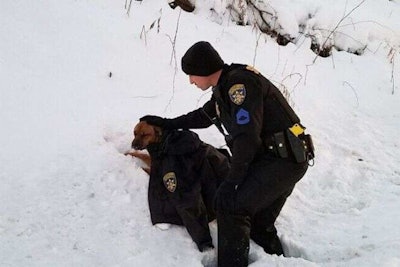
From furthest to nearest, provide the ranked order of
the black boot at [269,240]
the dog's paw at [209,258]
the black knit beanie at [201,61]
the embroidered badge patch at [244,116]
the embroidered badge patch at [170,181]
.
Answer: the embroidered badge patch at [170,181]
the black boot at [269,240]
the dog's paw at [209,258]
the black knit beanie at [201,61]
the embroidered badge patch at [244,116]

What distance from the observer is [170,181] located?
3.14m

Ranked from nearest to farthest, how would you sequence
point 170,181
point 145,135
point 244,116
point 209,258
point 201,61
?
point 244,116
point 201,61
point 209,258
point 170,181
point 145,135

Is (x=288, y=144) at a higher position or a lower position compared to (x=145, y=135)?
higher

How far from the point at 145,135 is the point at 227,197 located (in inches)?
36.6

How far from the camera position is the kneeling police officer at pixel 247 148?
256 cm

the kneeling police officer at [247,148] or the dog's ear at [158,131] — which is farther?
the dog's ear at [158,131]

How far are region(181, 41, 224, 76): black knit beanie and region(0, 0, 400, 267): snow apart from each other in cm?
108

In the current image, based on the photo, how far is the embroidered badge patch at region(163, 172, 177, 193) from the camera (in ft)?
10.3

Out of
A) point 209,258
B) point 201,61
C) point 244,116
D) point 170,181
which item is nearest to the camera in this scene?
point 244,116

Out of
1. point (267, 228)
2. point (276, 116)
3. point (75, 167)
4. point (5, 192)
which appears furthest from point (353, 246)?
point (5, 192)

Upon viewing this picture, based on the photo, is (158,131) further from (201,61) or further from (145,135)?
(201,61)

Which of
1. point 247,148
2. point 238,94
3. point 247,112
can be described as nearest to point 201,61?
point 238,94

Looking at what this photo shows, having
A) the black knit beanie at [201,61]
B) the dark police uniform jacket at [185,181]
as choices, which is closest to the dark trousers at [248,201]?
the dark police uniform jacket at [185,181]

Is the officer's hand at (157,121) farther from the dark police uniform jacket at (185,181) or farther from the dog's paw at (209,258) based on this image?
the dog's paw at (209,258)
